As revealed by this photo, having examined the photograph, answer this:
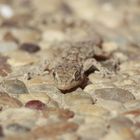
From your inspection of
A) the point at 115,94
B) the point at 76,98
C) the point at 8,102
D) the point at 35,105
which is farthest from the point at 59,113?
the point at 115,94

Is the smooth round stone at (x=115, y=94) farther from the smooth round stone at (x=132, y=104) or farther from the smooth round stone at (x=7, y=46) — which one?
the smooth round stone at (x=7, y=46)

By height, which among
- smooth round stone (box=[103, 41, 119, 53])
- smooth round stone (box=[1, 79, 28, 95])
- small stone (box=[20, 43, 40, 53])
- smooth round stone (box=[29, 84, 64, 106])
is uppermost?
small stone (box=[20, 43, 40, 53])

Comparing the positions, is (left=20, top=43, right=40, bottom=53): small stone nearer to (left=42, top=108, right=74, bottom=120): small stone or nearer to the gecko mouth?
the gecko mouth

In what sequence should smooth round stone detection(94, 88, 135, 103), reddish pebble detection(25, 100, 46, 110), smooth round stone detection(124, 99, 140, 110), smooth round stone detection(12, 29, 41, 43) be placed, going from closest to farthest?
reddish pebble detection(25, 100, 46, 110), smooth round stone detection(124, 99, 140, 110), smooth round stone detection(94, 88, 135, 103), smooth round stone detection(12, 29, 41, 43)

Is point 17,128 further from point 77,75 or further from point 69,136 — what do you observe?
point 77,75

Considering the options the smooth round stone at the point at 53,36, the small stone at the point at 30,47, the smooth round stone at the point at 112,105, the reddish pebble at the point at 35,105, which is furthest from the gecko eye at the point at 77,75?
the smooth round stone at the point at 53,36

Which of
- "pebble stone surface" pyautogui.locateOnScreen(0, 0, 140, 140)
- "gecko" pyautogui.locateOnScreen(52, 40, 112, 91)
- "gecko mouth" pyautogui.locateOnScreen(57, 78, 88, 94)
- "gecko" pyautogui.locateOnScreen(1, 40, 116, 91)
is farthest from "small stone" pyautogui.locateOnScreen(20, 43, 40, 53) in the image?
"gecko mouth" pyautogui.locateOnScreen(57, 78, 88, 94)
